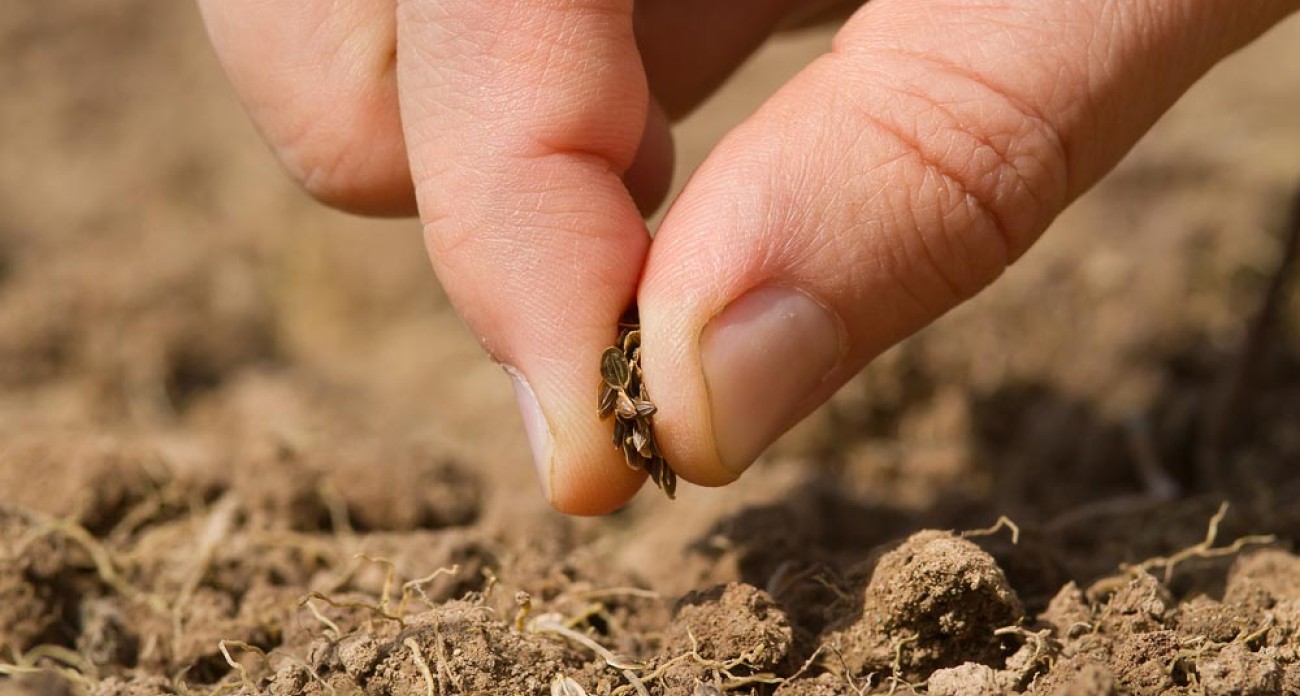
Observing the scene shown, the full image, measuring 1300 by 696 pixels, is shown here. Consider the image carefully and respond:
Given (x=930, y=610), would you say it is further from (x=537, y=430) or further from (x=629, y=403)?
(x=537, y=430)

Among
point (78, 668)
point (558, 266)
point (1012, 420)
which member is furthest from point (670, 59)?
point (78, 668)

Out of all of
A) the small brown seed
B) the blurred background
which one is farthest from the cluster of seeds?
the blurred background

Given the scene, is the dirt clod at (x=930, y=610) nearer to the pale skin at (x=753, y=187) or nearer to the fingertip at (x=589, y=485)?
the pale skin at (x=753, y=187)

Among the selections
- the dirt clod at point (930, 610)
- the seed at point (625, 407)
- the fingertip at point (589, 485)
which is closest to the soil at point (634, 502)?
the dirt clod at point (930, 610)

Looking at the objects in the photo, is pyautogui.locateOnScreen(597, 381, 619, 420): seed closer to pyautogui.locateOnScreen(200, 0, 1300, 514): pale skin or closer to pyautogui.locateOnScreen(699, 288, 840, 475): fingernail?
pyautogui.locateOnScreen(200, 0, 1300, 514): pale skin

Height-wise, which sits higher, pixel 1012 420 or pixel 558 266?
pixel 558 266

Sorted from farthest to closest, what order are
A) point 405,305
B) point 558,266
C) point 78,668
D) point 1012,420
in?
1. point 405,305
2. point 1012,420
3. point 78,668
4. point 558,266

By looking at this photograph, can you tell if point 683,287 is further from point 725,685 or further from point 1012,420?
point 1012,420
